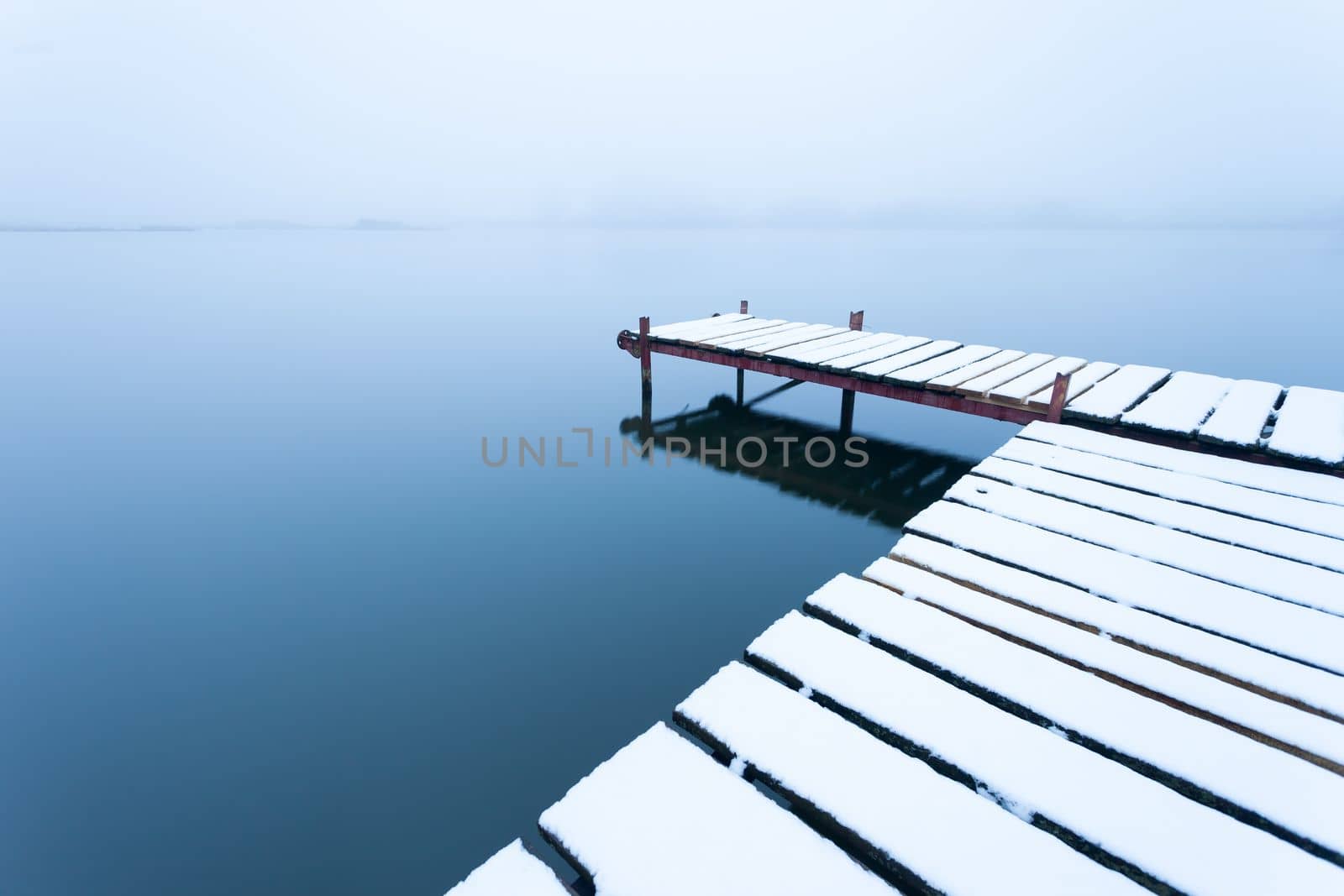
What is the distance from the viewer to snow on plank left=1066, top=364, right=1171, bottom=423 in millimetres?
7340

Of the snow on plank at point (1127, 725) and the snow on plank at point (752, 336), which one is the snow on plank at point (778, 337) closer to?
the snow on plank at point (752, 336)

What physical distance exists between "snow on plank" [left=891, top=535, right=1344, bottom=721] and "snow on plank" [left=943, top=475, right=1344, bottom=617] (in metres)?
0.77

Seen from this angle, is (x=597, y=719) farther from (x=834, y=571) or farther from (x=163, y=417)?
(x=163, y=417)

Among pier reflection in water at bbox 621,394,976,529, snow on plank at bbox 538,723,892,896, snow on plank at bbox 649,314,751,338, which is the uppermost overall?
snow on plank at bbox 649,314,751,338

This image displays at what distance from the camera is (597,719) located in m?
6.15

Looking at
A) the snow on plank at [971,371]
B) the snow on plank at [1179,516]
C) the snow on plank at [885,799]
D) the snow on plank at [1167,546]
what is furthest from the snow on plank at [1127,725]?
the snow on plank at [971,371]

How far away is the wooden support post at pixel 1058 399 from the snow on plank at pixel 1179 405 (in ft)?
1.96

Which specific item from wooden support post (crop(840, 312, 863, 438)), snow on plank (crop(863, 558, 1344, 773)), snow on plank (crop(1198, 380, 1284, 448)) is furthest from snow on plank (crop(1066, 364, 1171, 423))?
wooden support post (crop(840, 312, 863, 438))

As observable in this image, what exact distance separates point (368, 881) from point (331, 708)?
76.6 inches

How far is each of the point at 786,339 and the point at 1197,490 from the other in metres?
7.82

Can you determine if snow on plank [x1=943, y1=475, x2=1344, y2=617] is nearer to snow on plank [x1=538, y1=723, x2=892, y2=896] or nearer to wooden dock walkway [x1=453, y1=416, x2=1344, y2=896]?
wooden dock walkway [x1=453, y1=416, x2=1344, y2=896]

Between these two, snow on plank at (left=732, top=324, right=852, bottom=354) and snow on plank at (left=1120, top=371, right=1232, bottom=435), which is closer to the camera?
snow on plank at (left=1120, top=371, right=1232, bottom=435)

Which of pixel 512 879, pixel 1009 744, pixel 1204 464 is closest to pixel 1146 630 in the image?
pixel 1009 744

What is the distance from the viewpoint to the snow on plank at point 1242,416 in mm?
6426
